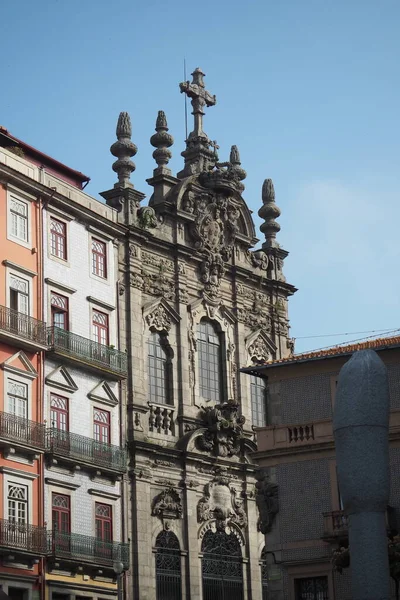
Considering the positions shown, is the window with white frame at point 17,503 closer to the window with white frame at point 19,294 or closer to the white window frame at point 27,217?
the window with white frame at point 19,294

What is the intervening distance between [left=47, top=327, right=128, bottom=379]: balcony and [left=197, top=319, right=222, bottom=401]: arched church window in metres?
5.08

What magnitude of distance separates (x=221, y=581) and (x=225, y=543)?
4.76 feet

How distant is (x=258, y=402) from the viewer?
54.4 m

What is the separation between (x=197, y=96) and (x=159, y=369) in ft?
39.4

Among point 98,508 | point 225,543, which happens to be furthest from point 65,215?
point 225,543

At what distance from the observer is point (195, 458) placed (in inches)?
1950

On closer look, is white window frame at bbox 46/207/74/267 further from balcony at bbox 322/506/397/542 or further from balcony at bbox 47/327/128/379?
balcony at bbox 322/506/397/542

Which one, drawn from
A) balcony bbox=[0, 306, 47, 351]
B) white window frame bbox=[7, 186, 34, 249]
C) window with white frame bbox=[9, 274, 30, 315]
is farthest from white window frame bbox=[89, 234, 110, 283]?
balcony bbox=[0, 306, 47, 351]

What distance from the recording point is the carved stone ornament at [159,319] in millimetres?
49625

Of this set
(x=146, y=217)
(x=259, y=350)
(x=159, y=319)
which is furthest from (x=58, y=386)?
(x=259, y=350)

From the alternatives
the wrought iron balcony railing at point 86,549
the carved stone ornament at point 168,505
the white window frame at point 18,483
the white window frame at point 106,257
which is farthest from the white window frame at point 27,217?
the carved stone ornament at point 168,505

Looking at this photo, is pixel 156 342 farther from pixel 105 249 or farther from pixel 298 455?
pixel 298 455

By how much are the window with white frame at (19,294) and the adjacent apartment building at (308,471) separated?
8282 millimetres

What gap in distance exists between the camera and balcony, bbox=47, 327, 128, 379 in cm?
4409
